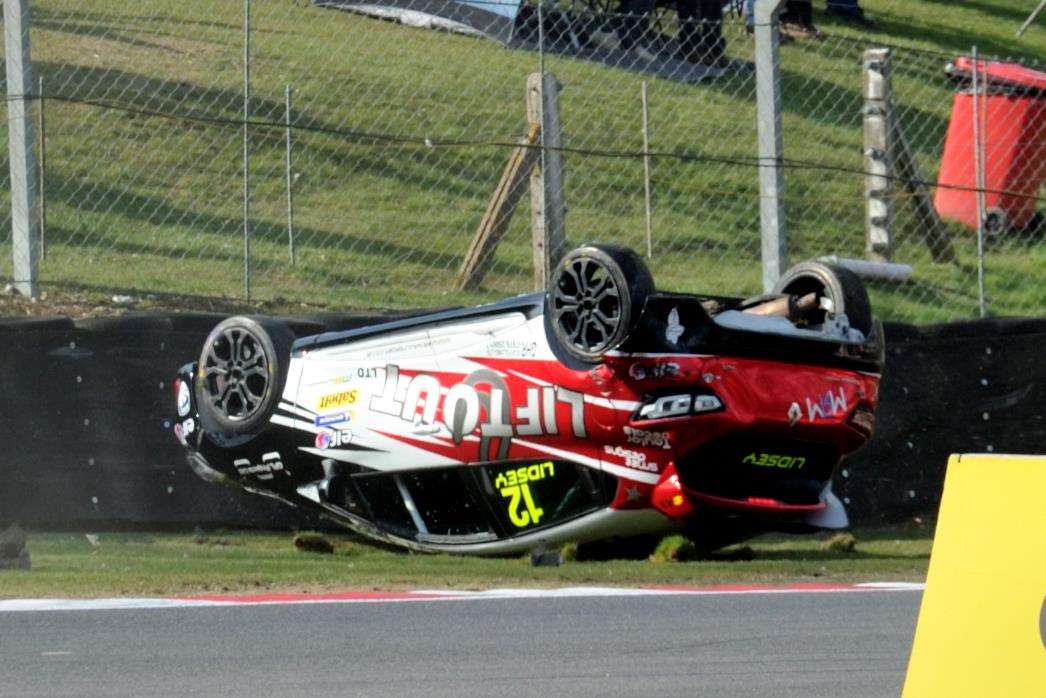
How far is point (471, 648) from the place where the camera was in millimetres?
5727

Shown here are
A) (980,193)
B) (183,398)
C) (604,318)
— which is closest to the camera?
(604,318)

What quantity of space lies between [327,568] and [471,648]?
2690mm

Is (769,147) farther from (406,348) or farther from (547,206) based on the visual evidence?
(406,348)

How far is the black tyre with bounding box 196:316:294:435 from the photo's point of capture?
28.9 feet

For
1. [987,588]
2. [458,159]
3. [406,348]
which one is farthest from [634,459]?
[458,159]

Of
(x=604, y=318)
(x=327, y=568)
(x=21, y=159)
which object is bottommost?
(x=327, y=568)

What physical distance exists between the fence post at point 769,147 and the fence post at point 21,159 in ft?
15.2

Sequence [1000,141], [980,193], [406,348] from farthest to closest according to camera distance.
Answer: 1. [1000,141]
2. [980,193]
3. [406,348]

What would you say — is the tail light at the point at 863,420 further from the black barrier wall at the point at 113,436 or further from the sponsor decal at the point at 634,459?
the black barrier wall at the point at 113,436

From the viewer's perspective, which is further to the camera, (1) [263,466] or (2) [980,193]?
(2) [980,193]

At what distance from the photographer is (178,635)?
583 cm

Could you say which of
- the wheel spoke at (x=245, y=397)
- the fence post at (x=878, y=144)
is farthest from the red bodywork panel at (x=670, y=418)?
the fence post at (x=878, y=144)

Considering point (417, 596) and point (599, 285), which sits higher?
point (599, 285)

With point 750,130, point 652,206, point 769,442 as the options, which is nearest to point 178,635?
point 769,442
